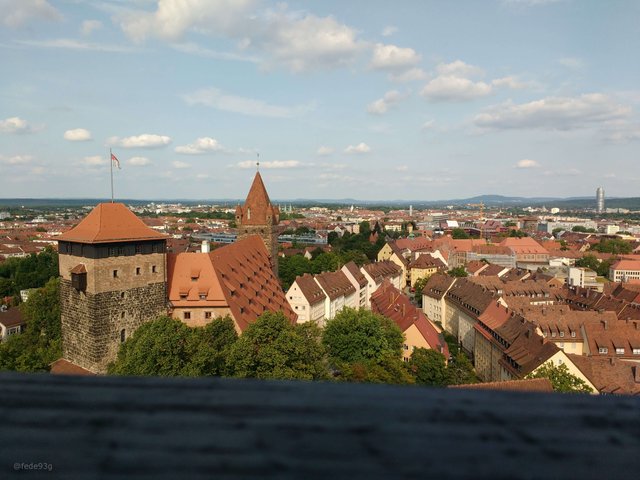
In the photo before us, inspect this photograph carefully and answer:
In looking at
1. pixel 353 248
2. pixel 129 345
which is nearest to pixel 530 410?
pixel 129 345

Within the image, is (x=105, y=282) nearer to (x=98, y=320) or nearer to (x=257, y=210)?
(x=98, y=320)

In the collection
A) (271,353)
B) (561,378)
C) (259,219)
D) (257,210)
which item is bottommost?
(561,378)

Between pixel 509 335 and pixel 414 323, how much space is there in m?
6.78

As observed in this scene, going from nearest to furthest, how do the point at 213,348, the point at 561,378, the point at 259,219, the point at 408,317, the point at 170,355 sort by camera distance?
1. the point at 170,355
2. the point at 213,348
3. the point at 561,378
4. the point at 408,317
5. the point at 259,219

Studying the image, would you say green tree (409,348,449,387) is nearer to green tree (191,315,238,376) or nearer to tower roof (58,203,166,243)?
green tree (191,315,238,376)

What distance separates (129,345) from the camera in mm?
22500

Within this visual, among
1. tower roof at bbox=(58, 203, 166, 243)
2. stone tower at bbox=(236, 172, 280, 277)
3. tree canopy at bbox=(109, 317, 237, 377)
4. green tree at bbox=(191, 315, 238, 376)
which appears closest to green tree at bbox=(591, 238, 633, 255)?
stone tower at bbox=(236, 172, 280, 277)

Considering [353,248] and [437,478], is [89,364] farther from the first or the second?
[353,248]

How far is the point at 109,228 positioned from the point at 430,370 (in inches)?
768

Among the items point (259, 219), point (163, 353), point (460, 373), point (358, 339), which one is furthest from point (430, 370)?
point (259, 219)

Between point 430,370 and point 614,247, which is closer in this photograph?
point 430,370

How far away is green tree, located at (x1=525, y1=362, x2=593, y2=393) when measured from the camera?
24955 millimetres

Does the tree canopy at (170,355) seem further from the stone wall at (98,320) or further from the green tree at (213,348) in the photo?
the stone wall at (98,320)

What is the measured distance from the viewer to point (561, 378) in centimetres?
2531
